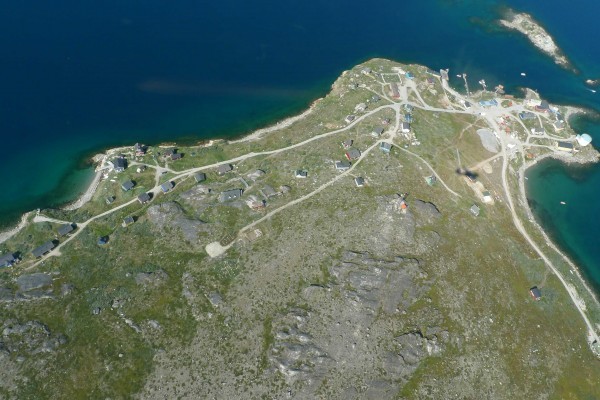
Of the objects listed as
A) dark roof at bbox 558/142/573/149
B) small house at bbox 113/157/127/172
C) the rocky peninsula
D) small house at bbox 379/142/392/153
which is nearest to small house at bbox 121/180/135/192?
the rocky peninsula

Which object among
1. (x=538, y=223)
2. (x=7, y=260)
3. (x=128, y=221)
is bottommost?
(x=7, y=260)

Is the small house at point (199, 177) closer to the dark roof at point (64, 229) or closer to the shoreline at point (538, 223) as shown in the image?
the dark roof at point (64, 229)

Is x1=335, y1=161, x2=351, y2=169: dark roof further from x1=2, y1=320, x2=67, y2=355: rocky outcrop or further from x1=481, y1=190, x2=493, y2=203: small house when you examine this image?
x1=2, y1=320, x2=67, y2=355: rocky outcrop

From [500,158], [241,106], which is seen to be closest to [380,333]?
[500,158]

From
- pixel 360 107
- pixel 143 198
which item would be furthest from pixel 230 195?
pixel 360 107

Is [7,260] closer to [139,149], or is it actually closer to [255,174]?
[139,149]

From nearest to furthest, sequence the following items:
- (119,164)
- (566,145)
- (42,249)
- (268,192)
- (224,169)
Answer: (42,249) < (268,192) < (224,169) < (119,164) < (566,145)
